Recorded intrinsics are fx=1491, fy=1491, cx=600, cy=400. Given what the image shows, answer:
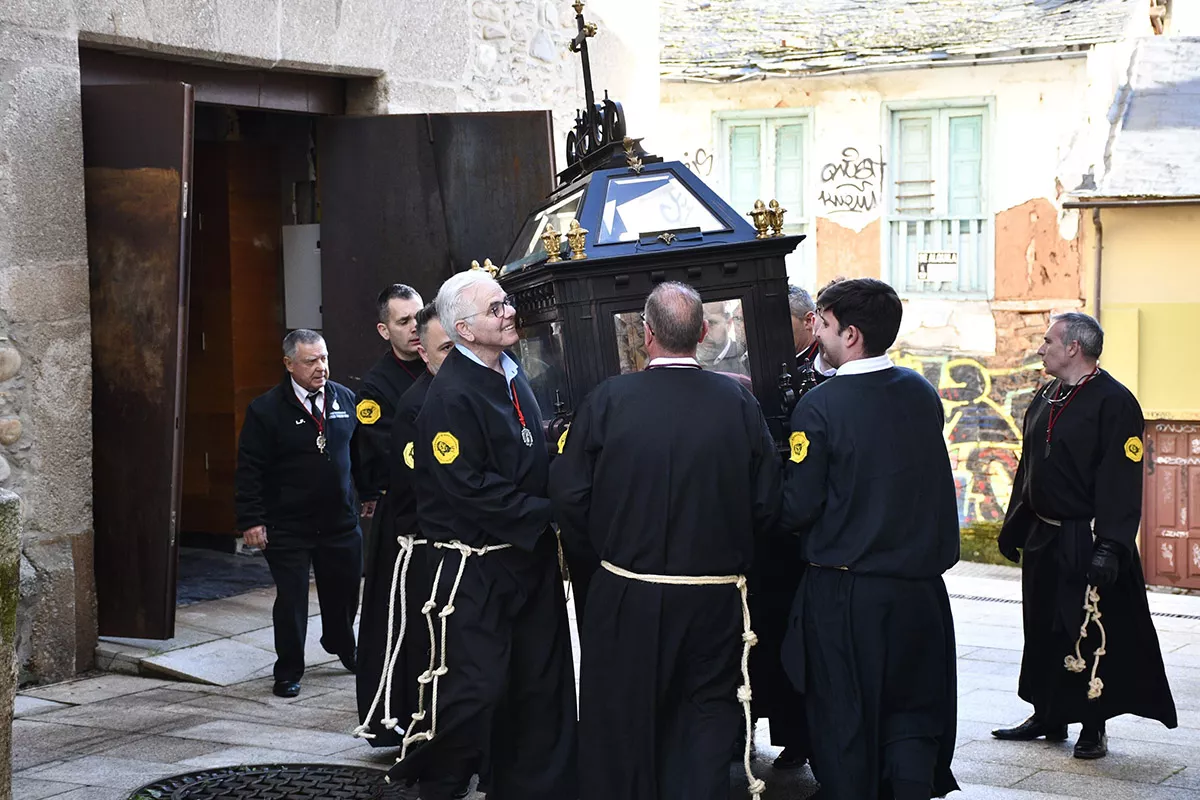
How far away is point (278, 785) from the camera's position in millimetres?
5496

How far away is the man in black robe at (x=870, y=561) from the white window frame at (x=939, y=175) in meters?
13.1

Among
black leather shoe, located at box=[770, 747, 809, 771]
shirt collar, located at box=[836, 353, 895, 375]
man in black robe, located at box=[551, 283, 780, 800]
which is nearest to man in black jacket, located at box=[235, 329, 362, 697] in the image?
black leather shoe, located at box=[770, 747, 809, 771]

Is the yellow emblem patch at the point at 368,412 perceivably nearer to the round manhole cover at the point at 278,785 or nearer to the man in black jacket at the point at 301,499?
the man in black jacket at the point at 301,499

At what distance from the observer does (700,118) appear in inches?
726

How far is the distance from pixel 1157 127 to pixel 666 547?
44.0ft

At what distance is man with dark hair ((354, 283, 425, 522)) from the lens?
6.22 meters

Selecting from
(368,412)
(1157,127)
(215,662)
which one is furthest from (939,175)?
(368,412)

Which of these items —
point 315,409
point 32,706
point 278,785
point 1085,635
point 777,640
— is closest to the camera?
point 777,640

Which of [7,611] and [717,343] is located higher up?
[717,343]

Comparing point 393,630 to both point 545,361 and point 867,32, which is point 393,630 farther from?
point 867,32

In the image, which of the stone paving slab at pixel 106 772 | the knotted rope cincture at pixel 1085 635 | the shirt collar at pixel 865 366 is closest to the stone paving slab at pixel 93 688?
the stone paving slab at pixel 106 772

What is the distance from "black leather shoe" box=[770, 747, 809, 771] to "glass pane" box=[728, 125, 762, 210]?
13.4m

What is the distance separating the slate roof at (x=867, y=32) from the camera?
17.0 meters

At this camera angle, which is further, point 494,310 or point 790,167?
point 790,167
